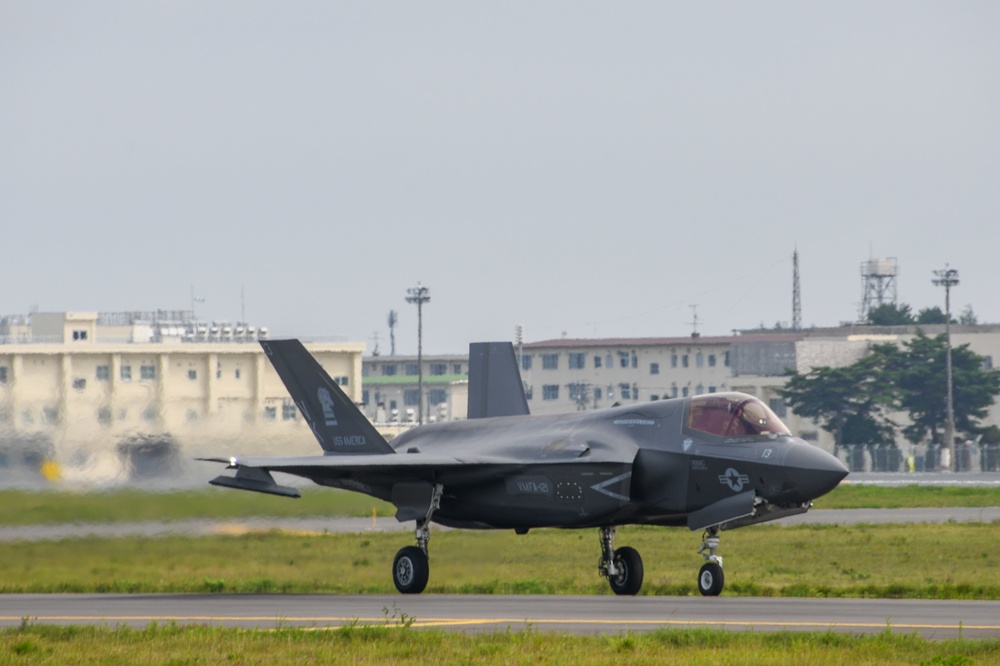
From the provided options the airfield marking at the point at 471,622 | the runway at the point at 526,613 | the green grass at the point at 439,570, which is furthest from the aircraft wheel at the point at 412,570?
the airfield marking at the point at 471,622

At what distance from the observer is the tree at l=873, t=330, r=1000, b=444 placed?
106 metres

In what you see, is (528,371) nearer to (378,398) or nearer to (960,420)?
(378,398)

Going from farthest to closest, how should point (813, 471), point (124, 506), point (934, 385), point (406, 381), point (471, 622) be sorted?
point (406, 381), point (934, 385), point (124, 506), point (813, 471), point (471, 622)

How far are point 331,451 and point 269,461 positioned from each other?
153 inches

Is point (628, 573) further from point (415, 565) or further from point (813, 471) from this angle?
point (813, 471)

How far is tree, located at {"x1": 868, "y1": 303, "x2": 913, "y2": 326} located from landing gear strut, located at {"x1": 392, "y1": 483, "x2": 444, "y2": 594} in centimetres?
12859

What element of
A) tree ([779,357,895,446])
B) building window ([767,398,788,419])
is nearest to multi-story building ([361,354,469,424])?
building window ([767,398,788,419])

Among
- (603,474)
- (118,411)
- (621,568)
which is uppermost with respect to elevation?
(118,411)

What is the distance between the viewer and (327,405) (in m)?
29.1

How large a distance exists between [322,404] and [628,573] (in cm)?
732

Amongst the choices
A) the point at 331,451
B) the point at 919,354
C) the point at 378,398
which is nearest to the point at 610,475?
the point at 331,451

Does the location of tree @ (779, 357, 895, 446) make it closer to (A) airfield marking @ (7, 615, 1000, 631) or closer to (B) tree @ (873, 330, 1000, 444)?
(B) tree @ (873, 330, 1000, 444)

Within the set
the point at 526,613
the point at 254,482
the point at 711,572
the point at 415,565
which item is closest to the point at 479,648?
the point at 526,613

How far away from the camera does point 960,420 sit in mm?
107750
